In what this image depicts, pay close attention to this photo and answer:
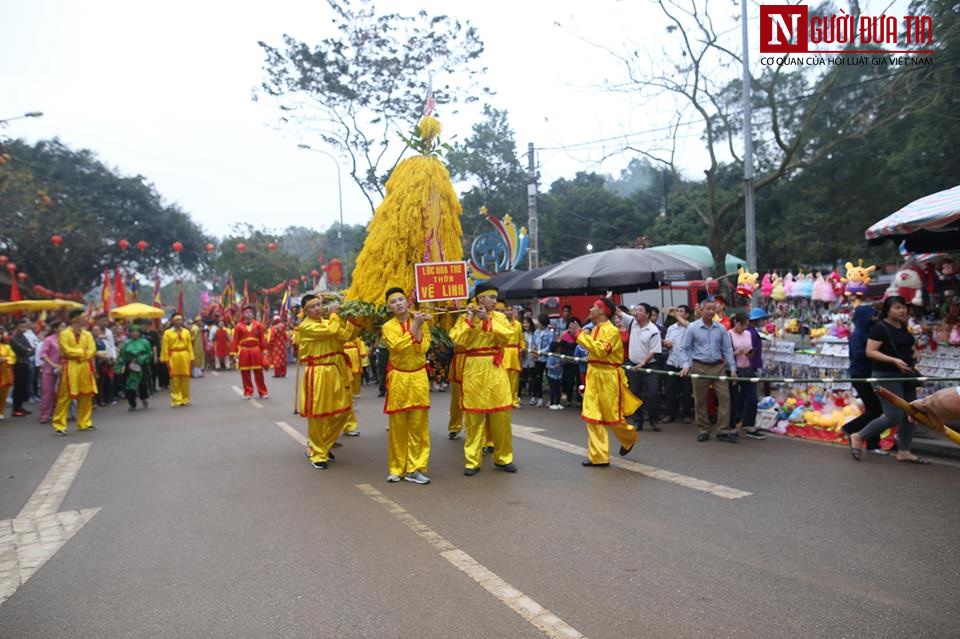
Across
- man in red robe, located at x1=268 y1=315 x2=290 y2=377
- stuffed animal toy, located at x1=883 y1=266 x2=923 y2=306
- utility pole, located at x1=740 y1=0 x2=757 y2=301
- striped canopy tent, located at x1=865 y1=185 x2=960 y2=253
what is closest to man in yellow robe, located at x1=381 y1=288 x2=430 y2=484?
striped canopy tent, located at x1=865 y1=185 x2=960 y2=253

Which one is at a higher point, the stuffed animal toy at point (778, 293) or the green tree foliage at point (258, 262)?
the green tree foliage at point (258, 262)

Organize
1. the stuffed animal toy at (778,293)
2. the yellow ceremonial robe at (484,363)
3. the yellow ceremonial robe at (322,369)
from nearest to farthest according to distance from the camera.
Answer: the yellow ceremonial robe at (484,363) → the yellow ceremonial robe at (322,369) → the stuffed animal toy at (778,293)

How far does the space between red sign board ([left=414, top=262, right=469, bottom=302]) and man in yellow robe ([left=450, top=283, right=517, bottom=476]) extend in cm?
34

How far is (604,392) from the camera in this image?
6.82 meters

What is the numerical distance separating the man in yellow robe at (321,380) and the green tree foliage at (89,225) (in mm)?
22874

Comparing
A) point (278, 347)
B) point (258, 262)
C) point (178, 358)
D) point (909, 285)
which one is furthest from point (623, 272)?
→ point (258, 262)

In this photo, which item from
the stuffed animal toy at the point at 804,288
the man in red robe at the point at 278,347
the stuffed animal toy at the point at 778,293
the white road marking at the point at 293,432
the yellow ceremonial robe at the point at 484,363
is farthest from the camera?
the man in red robe at the point at 278,347

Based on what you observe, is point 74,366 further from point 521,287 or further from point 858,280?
point 858,280

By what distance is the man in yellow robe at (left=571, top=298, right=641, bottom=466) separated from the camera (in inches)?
268

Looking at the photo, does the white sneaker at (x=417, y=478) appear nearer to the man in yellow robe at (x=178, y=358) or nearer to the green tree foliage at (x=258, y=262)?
the man in yellow robe at (x=178, y=358)

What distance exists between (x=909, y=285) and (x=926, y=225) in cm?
178

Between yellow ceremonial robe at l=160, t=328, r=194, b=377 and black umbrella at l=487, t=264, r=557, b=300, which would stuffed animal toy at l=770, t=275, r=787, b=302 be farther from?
yellow ceremonial robe at l=160, t=328, r=194, b=377

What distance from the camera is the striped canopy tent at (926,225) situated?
7273 millimetres

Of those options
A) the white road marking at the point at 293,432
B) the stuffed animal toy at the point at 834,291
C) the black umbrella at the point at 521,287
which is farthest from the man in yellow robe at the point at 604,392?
the black umbrella at the point at 521,287
